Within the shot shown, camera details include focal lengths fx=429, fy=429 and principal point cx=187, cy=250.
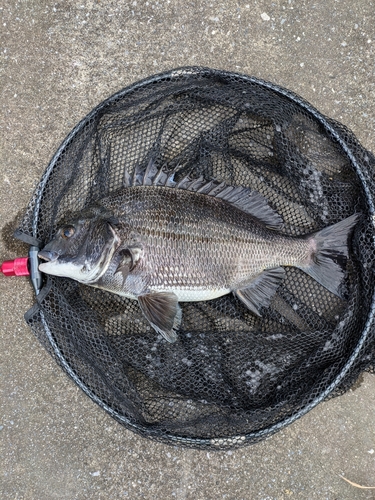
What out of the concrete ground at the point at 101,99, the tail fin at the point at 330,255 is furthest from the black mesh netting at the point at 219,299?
the concrete ground at the point at 101,99

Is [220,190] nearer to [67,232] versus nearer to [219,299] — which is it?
[219,299]

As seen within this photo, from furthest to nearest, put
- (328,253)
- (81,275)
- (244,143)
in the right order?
1. (244,143)
2. (328,253)
3. (81,275)

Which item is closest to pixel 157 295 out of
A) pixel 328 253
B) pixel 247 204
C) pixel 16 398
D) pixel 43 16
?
pixel 247 204

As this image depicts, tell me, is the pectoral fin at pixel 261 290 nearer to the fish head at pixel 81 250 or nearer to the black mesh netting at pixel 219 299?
the black mesh netting at pixel 219 299

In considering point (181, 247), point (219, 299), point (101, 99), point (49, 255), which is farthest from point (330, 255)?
point (101, 99)

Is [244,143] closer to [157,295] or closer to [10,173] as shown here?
[157,295]
